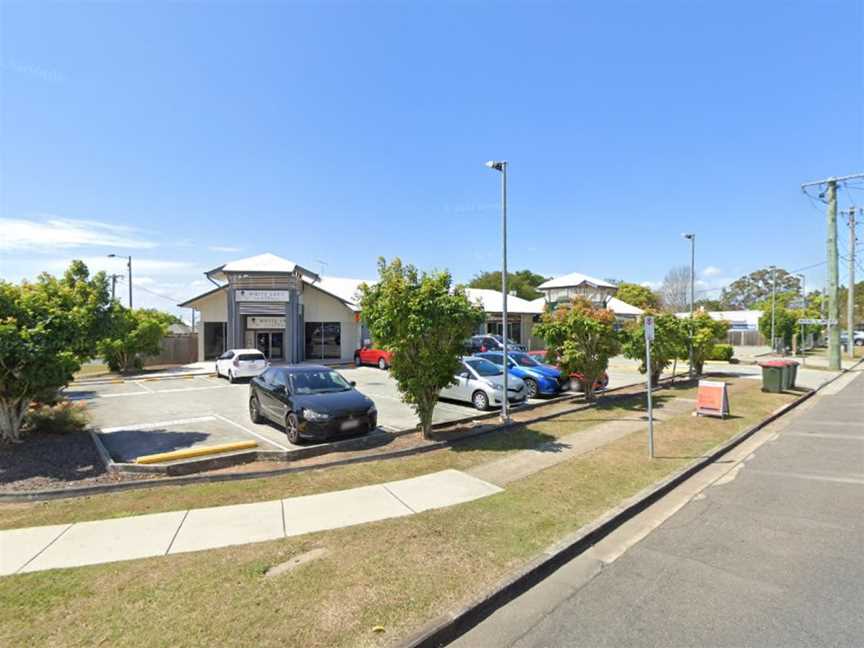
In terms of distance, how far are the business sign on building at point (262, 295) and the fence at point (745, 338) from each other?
53.7 m

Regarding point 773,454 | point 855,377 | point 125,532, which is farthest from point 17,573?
point 855,377

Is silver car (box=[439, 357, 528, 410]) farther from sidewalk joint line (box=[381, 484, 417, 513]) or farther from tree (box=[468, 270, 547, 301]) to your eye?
tree (box=[468, 270, 547, 301])

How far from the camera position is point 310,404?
8.73m

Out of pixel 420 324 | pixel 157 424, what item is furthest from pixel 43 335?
pixel 420 324

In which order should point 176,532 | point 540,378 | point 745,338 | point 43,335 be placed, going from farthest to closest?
point 745,338
point 540,378
point 43,335
point 176,532

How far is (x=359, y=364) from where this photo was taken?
2573 centimetres

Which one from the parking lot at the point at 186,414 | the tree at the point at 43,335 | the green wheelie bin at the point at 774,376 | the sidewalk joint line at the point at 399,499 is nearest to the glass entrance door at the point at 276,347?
the parking lot at the point at 186,414

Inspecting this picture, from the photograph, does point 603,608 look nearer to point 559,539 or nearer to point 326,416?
point 559,539

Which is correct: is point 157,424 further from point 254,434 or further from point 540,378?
point 540,378

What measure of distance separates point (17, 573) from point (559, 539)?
5.30 meters

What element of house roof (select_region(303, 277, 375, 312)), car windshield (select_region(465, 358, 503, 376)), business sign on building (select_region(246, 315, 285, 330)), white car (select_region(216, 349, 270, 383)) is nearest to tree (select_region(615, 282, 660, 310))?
house roof (select_region(303, 277, 375, 312))

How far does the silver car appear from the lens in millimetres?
12453

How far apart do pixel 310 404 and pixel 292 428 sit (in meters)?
0.62

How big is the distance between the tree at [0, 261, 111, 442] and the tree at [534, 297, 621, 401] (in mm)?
11504
